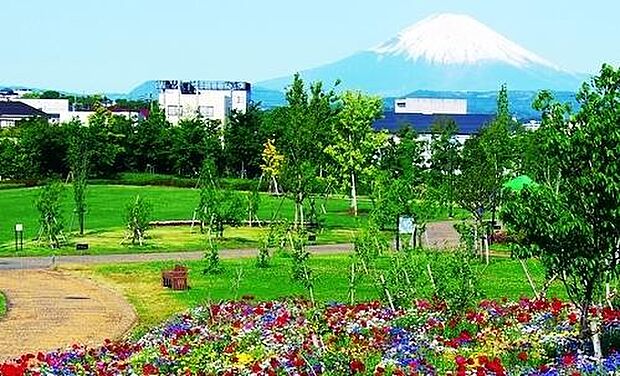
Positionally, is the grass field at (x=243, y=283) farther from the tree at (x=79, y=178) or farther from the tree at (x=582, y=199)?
the tree at (x=79, y=178)

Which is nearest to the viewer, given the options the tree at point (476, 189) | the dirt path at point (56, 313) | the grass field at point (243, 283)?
the dirt path at point (56, 313)

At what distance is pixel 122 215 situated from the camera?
5322 centimetres

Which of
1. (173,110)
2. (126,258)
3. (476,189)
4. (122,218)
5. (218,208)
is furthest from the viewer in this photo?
(173,110)

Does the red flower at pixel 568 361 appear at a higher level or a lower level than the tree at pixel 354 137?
lower

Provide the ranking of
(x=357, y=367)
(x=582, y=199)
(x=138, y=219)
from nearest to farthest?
(x=357, y=367) → (x=582, y=199) → (x=138, y=219)

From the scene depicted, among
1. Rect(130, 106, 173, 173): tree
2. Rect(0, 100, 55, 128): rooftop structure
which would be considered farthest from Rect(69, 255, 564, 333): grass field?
Rect(0, 100, 55, 128): rooftop structure

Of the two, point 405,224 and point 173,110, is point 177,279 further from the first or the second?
point 173,110

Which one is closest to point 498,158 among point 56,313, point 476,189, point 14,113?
point 476,189

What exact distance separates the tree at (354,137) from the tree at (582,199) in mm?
43710

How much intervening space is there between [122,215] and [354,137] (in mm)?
13831

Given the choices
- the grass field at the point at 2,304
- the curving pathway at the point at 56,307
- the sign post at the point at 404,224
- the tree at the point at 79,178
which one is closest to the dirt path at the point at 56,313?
the curving pathway at the point at 56,307

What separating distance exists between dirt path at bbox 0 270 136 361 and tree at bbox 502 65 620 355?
9.48 meters

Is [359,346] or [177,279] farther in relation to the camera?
[177,279]

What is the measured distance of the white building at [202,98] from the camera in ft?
372
